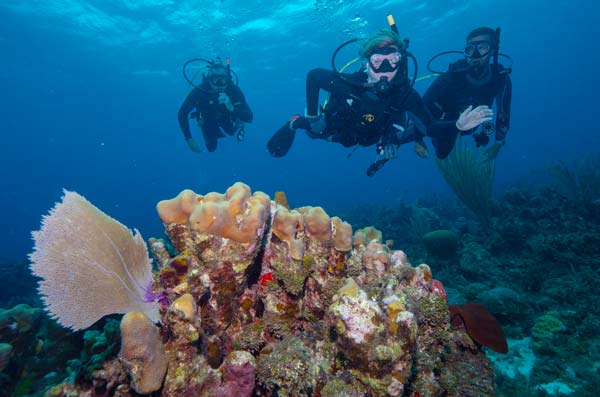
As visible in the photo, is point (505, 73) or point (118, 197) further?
point (118, 197)

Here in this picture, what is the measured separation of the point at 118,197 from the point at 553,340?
443 ft

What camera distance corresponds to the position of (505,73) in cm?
802

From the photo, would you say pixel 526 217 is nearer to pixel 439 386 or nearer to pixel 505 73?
pixel 505 73

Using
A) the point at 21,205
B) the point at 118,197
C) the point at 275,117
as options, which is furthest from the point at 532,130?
the point at 21,205

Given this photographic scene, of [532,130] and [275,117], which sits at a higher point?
[532,130]

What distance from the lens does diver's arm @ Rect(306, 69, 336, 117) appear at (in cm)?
691

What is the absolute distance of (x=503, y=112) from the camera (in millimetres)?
8023

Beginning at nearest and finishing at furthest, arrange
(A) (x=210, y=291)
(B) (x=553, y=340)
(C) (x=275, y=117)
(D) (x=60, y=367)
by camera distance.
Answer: (A) (x=210, y=291) < (D) (x=60, y=367) < (B) (x=553, y=340) < (C) (x=275, y=117)

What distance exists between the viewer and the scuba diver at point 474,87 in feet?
25.5

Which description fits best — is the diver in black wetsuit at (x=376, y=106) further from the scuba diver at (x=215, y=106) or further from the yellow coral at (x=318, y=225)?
the scuba diver at (x=215, y=106)

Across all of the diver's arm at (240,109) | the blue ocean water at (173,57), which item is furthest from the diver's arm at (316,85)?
the blue ocean water at (173,57)

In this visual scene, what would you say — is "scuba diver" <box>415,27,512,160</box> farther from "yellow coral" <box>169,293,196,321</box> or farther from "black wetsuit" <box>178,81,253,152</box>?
"yellow coral" <box>169,293,196,321</box>

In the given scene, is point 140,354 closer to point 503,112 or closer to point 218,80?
point 503,112

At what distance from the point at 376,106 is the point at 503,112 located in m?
4.21
